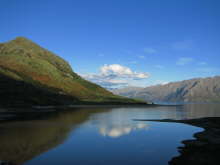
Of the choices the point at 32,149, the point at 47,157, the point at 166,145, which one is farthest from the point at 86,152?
the point at 166,145

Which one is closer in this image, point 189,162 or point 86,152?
point 189,162

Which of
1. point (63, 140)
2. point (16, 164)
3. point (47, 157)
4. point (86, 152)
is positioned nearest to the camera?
point (16, 164)

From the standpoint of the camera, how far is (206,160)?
34.4 m

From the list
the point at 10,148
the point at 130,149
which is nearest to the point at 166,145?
the point at 130,149

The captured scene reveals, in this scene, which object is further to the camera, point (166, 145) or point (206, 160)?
point (166, 145)

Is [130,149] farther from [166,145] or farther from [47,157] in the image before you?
[47,157]

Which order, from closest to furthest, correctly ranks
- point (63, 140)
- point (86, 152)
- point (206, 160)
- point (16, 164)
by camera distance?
point (16, 164) → point (206, 160) → point (86, 152) → point (63, 140)

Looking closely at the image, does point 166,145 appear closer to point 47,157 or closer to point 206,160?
point 206,160

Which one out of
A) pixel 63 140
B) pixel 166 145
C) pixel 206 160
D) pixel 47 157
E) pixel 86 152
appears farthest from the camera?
pixel 63 140

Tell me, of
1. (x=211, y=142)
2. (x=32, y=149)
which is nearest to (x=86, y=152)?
(x=32, y=149)

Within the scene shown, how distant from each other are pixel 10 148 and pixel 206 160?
33.6 meters

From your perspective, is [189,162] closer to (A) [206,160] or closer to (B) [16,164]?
(A) [206,160]

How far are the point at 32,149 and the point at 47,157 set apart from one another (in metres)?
6.99

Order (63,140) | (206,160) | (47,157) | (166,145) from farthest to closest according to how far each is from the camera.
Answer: (63,140), (166,145), (47,157), (206,160)
